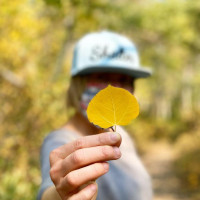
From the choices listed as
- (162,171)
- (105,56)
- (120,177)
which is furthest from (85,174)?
(162,171)

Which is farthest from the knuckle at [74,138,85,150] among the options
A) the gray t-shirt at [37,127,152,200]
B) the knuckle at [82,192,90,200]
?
the gray t-shirt at [37,127,152,200]

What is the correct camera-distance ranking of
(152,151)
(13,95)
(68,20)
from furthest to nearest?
(152,151) < (68,20) < (13,95)

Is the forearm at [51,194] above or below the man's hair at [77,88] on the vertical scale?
below

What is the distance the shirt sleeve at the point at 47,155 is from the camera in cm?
102

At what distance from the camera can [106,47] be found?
5.58 feet

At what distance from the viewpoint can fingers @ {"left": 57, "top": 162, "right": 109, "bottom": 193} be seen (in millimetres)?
674

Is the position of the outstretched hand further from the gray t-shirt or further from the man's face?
the man's face

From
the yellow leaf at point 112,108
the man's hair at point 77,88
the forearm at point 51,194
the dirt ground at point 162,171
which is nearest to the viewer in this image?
the yellow leaf at point 112,108

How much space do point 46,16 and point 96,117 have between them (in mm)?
6810

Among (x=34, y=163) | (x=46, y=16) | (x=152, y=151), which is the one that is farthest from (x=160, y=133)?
(x=34, y=163)

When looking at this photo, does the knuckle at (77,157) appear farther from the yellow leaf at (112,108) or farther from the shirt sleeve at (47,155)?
the shirt sleeve at (47,155)

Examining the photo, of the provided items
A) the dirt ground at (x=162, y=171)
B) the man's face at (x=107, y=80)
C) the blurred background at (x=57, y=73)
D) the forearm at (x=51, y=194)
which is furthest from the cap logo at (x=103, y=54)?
the dirt ground at (x=162, y=171)

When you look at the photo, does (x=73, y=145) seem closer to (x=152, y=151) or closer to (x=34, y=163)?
(x=34, y=163)

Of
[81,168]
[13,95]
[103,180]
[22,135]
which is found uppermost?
[13,95]
